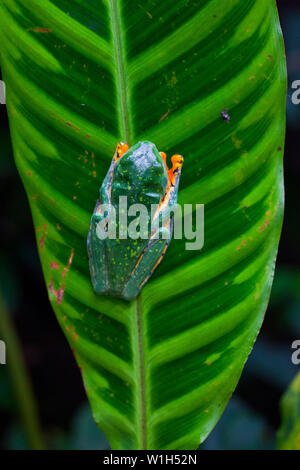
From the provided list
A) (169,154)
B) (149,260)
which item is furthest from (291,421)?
(169,154)

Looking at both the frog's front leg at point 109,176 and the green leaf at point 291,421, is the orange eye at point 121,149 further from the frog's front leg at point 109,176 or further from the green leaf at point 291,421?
the green leaf at point 291,421

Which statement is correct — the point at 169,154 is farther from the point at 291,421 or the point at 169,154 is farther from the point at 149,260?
the point at 291,421

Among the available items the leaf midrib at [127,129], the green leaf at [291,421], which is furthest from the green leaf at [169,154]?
the green leaf at [291,421]

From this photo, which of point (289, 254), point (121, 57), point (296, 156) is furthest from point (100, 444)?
point (296, 156)

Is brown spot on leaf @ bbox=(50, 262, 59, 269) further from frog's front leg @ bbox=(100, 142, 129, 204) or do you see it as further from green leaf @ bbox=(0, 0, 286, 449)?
frog's front leg @ bbox=(100, 142, 129, 204)

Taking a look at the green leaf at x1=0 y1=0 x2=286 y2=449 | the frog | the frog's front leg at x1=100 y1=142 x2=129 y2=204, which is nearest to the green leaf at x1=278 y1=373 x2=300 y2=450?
the green leaf at x1=0 y1=0 x2=286 y2=449

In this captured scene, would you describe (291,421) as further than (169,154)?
Yes
